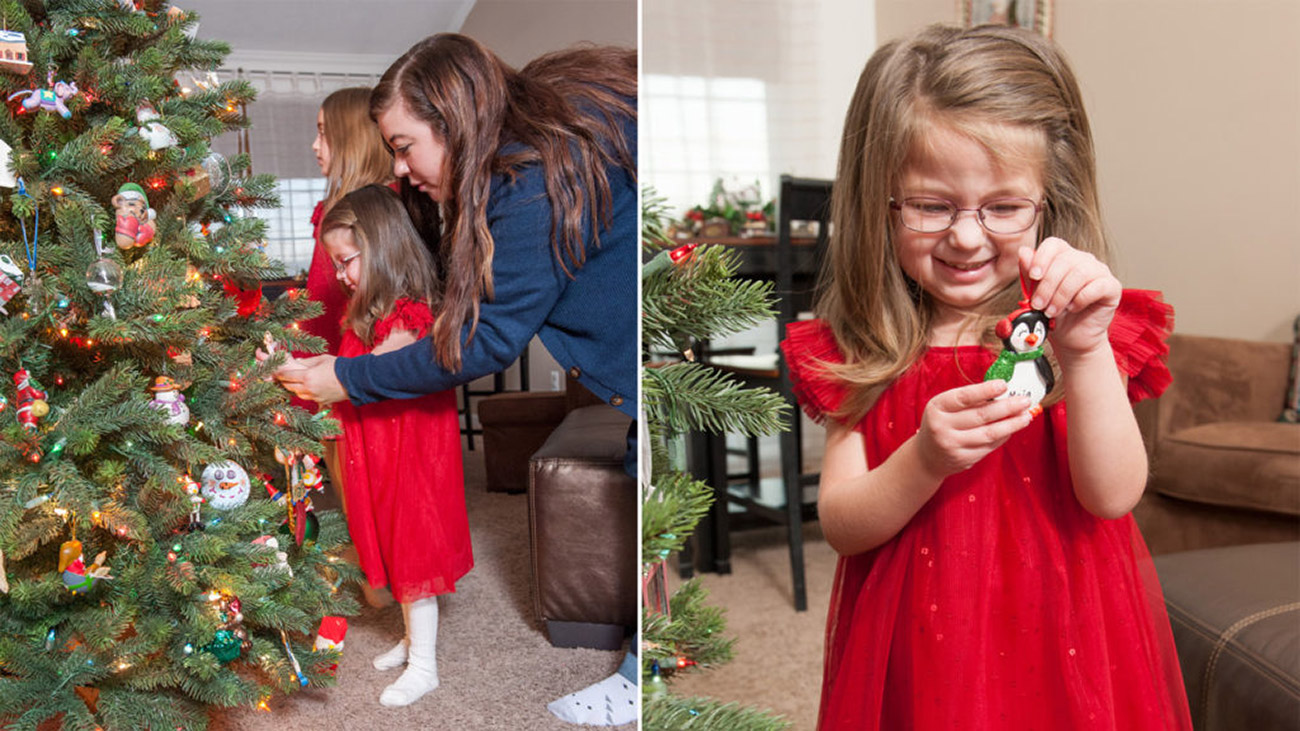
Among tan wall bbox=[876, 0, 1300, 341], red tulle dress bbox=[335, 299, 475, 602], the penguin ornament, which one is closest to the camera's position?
the penguin ornament

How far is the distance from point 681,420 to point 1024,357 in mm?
250

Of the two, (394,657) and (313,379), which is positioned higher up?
(313,379)

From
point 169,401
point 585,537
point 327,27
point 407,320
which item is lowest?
point 585,537

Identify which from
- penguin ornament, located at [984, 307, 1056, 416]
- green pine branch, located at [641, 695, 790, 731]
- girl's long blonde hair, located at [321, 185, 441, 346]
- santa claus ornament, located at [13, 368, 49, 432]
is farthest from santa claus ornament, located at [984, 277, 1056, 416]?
santa claus ornament, located at [13, 368, 49, 432]

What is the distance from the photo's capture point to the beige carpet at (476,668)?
1.38m

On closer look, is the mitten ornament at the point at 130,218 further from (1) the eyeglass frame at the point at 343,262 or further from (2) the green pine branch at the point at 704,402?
(2) the green pine branch at the point at 704,402

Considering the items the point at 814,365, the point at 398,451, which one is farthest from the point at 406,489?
the point at 814,365

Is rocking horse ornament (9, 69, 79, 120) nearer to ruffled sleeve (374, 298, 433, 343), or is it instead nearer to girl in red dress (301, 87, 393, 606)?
girl in red dress (301, 87, 393, 606)

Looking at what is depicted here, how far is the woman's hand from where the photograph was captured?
1.29m

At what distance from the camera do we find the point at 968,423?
490 millimetres

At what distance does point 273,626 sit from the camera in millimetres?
1397

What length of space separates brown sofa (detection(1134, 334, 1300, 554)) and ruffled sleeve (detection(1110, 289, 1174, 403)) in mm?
255

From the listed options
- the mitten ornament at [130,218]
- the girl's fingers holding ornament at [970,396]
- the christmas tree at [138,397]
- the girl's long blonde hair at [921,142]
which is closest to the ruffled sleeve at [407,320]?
the christmas tree at [138,397]

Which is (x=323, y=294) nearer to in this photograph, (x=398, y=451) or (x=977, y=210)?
(x=398, y=451)
